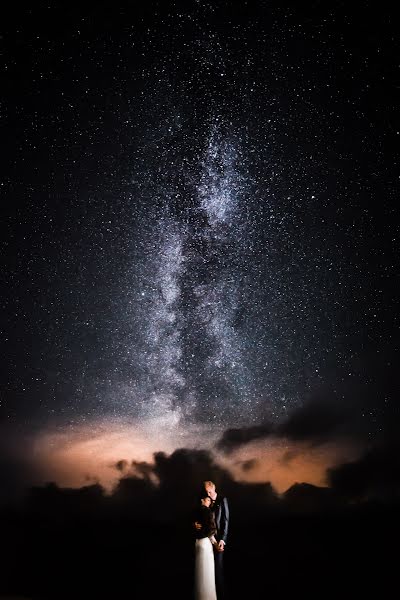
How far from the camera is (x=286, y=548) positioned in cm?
5012

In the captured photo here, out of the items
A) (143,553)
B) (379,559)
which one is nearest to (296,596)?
(379,559)

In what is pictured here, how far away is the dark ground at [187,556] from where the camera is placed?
85.0 feet

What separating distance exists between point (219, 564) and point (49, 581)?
24151 millimetres

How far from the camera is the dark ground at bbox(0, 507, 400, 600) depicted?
85.0ft

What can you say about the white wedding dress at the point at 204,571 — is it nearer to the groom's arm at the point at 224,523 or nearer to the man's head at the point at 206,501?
the groom's arm at the point at 224,523

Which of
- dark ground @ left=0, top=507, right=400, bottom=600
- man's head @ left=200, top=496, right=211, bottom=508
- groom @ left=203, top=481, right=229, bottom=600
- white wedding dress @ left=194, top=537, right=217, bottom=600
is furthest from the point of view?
dark ground @ left=0, top=507, right=400, bottom=600

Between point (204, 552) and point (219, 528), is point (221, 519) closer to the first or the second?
point (219, 528)

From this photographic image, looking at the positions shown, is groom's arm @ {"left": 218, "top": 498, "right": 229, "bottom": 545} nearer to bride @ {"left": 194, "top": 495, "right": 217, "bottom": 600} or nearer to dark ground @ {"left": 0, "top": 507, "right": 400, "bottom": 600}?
bride @ {"left": 194, "top": 495, "right": 217, "bottom": 600}

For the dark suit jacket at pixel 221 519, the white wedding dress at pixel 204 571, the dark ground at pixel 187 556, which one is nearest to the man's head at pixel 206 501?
the dark suit jacket at pixel 221 519

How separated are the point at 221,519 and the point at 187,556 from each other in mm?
43554

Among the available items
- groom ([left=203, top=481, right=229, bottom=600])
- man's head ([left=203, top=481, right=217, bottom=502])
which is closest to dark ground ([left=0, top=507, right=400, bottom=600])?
groom ([left=203, top=481, right=229, bottom=600])

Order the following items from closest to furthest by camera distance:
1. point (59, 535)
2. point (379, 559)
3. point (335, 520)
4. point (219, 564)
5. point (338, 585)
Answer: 1. point (219, 564)
2. point (338, 585)
3. point (379, 559)
4. point (59, 535)
5. point (335, 520)

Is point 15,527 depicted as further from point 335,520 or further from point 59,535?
point 335,520

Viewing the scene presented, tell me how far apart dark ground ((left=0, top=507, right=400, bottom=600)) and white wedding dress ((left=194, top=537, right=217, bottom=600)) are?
16.6 m
